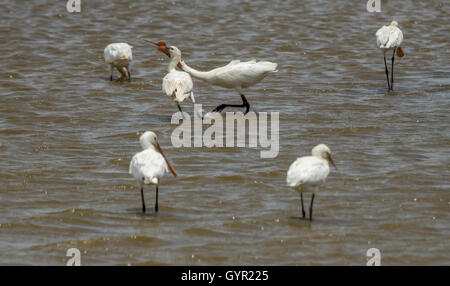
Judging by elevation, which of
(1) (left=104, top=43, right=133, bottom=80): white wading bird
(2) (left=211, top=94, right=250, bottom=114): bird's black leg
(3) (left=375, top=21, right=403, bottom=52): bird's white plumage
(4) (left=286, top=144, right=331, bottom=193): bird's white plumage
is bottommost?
(2) (left=211, top=94, right=250, bottom=114): bird's black leg

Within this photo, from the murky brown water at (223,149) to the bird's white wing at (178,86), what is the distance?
1.57ft

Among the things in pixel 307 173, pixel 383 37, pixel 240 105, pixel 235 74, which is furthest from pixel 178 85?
pixel 307 173

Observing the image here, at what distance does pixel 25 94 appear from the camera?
1485 centimetres

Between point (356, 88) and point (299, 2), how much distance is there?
8.90 metres

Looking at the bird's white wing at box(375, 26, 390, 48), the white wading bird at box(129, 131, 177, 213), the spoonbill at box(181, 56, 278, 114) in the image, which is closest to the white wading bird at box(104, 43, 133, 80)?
the spoonbill at box(181, 56, 278, 114)

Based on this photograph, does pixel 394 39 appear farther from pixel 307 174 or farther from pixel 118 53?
pixel 307 174

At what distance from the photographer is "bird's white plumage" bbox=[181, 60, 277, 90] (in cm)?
1345

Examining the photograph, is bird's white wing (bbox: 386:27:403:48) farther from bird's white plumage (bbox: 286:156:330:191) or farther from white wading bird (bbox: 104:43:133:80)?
bird's white plumage (bbox: 286:156:330:191)

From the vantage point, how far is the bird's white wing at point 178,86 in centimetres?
1304

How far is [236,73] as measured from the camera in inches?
530

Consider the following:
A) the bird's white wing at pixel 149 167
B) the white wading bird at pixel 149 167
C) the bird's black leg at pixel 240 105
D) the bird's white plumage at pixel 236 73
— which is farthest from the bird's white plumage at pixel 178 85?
the bird's white wing at pixel 149 167

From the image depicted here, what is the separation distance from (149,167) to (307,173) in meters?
1.35

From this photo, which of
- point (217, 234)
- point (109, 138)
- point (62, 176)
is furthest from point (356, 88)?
point (217, 234)

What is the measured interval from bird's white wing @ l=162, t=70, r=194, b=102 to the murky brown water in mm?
478
